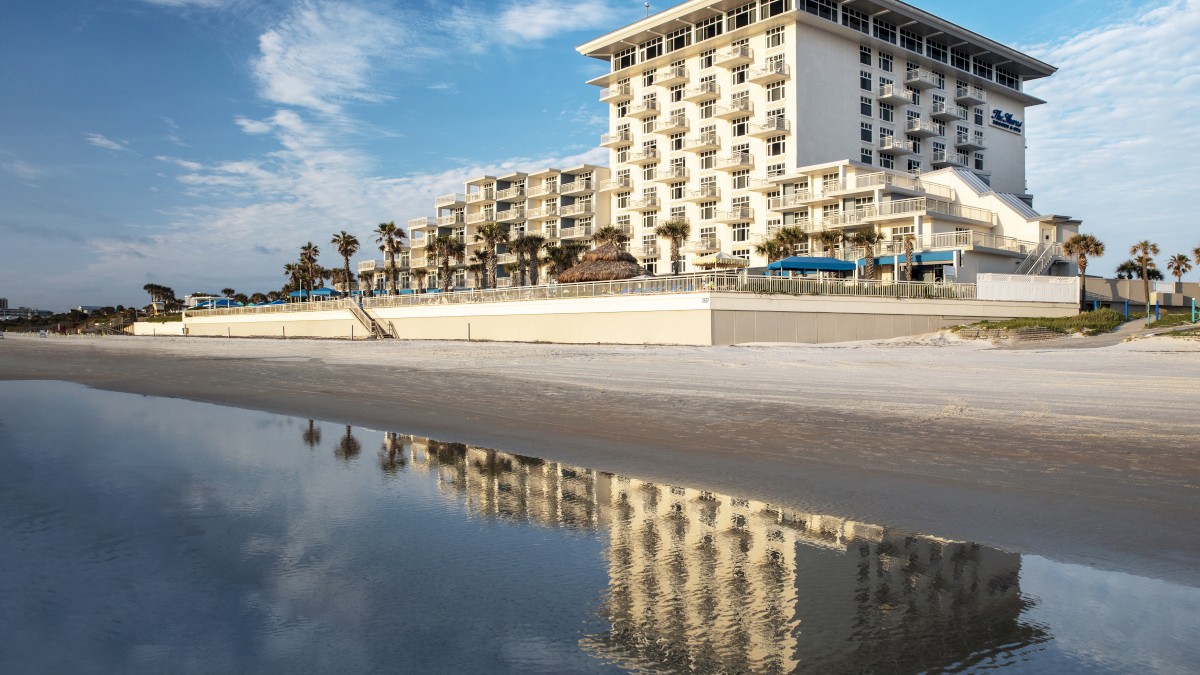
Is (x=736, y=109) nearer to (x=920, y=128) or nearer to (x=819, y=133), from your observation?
(x=819, y=133)

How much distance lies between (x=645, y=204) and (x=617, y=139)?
8.18m

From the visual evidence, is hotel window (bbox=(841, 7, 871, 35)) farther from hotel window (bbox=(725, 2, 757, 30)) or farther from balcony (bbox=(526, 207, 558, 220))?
balcony (bbox=(526, 207, 558, 220))

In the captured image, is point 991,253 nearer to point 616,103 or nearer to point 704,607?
point 616,103

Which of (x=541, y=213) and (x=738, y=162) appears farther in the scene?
(x=541, y=213)

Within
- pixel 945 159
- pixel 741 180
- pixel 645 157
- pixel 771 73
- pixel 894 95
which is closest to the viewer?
pixel 771 73

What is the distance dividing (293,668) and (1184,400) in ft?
49.0

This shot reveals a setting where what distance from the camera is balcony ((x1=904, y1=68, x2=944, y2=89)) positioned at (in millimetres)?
71500

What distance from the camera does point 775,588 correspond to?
194 inches

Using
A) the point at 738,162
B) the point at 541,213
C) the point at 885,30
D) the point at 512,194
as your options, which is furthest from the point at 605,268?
the point at 512,194

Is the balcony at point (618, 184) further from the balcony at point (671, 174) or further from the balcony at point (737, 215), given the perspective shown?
the balcony at point (737, 215)

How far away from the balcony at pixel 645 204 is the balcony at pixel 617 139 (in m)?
6.50

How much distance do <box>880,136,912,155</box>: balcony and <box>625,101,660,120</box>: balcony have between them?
2033 cm

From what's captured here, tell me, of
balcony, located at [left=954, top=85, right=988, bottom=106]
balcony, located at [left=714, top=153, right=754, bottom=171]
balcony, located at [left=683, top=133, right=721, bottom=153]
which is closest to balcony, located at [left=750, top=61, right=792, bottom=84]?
balcony, located at [left=683, top=133, right=721, bottom=153]

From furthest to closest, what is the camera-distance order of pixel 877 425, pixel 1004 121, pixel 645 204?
pixel 1004 121 < pixel 645 204 < pixel 877 425
